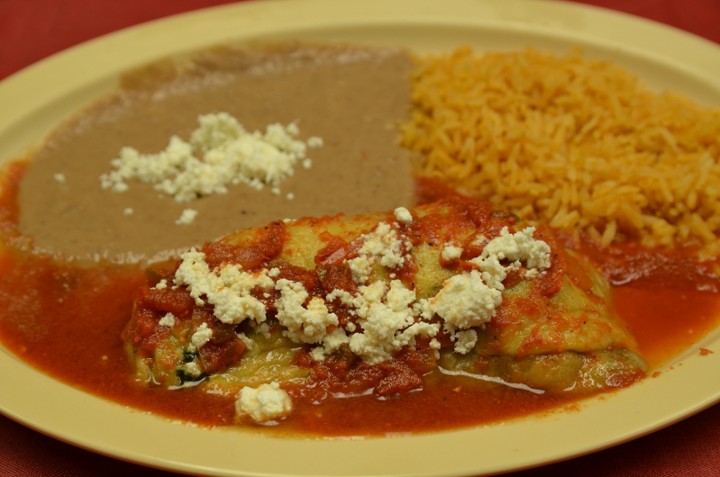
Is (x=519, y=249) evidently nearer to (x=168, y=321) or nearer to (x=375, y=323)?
(x=375, y=323)

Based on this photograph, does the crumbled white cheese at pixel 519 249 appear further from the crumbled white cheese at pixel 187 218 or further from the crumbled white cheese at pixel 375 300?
the crumbled white cheese at pixel 187 218

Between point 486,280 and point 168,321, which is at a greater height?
point 486,280

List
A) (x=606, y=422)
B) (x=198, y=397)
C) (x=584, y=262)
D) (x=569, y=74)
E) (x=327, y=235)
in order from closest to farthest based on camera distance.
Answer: (x=606, y=422)
(x=198, y=397)
(x=327, y=235)
(x=584, y=262)
(x=569, y=74)

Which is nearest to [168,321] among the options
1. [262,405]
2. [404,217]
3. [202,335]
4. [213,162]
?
[202,335]

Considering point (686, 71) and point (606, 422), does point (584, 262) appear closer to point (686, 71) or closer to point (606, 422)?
point (606, 422)

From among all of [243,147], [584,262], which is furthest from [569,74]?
[243,147]

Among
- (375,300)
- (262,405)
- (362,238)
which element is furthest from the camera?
(362,238)

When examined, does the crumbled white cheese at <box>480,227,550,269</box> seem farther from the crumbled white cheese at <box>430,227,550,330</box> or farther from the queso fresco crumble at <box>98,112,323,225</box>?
the queso fresco crumble at <box>98,112,323,225</box>
